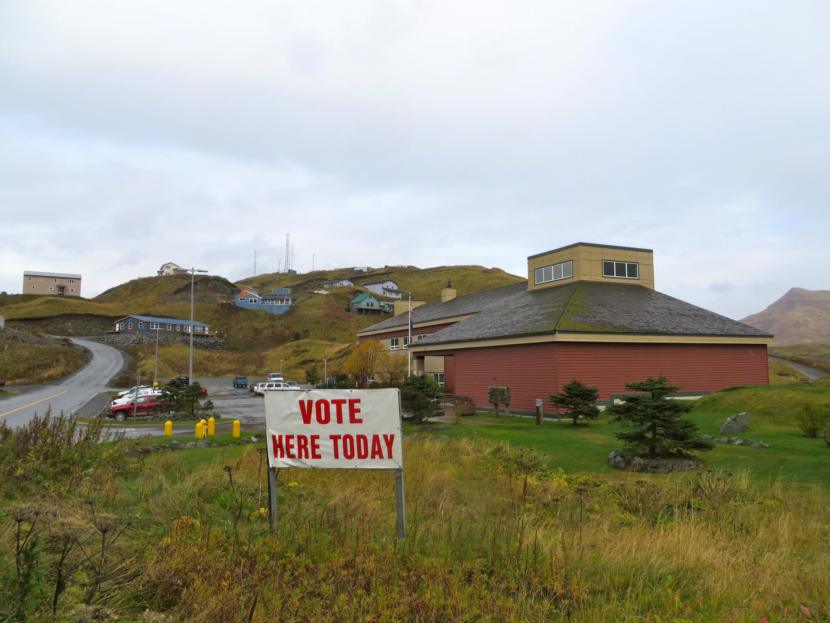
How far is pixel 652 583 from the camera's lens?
578cm

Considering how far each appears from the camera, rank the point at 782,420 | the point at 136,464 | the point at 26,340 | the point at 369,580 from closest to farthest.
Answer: the point at 369,580 → the point at 136,464 → the point at 782,420 → the point at 26,340

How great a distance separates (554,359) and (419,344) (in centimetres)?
1317

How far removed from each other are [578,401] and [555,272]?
17.6m

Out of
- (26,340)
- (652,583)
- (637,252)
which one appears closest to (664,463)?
(652,583)

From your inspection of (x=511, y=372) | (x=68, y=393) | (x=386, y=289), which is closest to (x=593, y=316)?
(x=511, y=372)

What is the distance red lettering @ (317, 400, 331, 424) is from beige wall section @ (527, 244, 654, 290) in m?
34.3

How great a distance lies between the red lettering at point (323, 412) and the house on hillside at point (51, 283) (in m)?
165

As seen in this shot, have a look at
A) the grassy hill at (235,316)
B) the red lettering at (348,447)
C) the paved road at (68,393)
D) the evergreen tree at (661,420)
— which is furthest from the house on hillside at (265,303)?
the red lettering at (348,447)

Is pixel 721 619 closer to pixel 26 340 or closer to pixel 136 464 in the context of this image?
pixel 136 464

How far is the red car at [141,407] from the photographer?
33.7m

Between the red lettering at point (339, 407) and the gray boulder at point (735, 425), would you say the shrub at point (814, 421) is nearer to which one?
the gray boulder at point (735, 425)

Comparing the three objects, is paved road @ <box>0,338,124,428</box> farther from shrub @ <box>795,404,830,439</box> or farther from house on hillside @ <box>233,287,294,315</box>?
house on hillside @ <box>233,287,294,315</box>

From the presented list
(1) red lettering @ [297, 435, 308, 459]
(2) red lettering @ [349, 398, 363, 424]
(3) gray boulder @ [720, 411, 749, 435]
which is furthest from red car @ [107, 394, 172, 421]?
(2) red lettering @ [349, 398, 363, 424]

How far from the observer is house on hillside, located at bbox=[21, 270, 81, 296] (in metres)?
147
